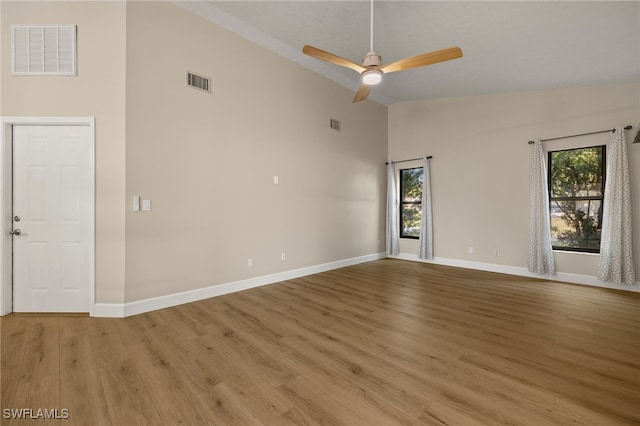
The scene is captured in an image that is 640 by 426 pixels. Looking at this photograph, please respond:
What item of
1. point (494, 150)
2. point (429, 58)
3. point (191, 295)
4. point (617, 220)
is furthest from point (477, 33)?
point (191, 295)

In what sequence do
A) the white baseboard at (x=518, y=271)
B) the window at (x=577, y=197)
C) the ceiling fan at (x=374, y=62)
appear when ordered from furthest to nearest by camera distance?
the window at (x=577, y=197), the white baseboard at (x=518, y=271), the ceiling fan at (x=374, y=62)

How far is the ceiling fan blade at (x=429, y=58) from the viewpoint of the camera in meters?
2.46

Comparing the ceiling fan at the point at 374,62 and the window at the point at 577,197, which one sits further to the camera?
the window at the point at 577,197

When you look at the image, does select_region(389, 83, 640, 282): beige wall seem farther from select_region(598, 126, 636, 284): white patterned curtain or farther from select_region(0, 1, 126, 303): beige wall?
select_region(0, 1, 126, 303): beige wall

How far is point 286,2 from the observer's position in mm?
3383

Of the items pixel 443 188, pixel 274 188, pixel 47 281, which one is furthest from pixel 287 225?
pixel 443 188

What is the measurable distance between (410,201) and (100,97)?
6.09 metres

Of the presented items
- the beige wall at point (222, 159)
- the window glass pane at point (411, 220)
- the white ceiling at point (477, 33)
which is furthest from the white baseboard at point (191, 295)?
the white ceiling at point (477, 33)

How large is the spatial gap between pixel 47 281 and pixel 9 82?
2.25 meters

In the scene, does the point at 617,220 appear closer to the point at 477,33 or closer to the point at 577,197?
the point at 577,197

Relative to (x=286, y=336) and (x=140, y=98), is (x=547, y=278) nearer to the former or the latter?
(x=286, y=336)

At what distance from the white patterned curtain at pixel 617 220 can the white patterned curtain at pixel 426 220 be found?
8.88ft

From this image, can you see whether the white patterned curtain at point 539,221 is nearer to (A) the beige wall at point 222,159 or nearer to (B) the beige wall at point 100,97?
(A) the beige wall at point 222,159

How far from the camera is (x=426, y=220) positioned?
20.4 ft
